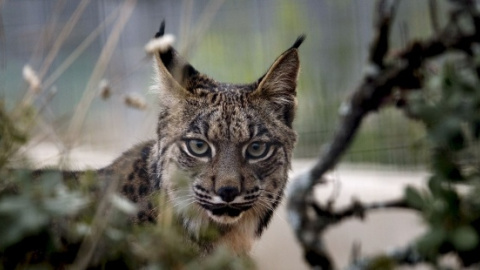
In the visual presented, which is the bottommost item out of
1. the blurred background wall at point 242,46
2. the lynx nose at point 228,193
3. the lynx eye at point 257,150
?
the lynx nose at point 228,193

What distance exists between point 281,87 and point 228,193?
→ 2.01ft

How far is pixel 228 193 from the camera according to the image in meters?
3.54

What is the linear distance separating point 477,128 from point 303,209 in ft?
2.42

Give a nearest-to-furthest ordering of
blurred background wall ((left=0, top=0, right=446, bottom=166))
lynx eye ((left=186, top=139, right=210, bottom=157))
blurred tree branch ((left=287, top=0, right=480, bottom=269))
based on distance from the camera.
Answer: blurred tree branch ((left=287, top=0, right=480, bottom=269))
lynx eye ((left=186, top=139, right=210, bottom=157))
blurred background wall ((left=0, top=0, right=446, bottom=166))

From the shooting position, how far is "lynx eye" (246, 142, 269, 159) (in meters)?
3.75

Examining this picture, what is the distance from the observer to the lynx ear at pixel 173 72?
3.73 m

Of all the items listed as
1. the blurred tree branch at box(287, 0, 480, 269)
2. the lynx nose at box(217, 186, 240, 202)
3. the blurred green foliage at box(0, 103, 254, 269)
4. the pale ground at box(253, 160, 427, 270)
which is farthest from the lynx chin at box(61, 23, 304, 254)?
the pale ground at box(253, 160, 427, 270)

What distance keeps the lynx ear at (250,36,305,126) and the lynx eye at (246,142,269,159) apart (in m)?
0.20

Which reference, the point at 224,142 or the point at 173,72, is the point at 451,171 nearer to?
the point at 224,142

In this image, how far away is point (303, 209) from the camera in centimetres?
284

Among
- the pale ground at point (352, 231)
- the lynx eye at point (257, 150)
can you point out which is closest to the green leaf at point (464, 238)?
the lynx eye at point (257, 150)

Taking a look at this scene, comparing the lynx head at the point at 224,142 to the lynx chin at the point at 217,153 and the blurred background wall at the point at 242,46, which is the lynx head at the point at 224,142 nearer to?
the lynx chin at the point at 217,153

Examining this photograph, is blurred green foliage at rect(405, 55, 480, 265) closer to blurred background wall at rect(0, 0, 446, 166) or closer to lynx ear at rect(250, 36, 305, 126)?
lynx ear at rect(250, 36, 305, 126)

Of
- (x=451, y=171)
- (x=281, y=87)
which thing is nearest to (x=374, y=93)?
(x=451, y=171)
